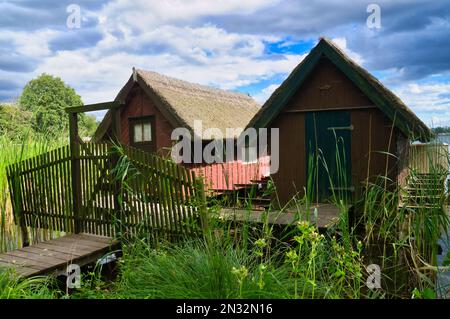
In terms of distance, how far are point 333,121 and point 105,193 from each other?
16.9 feet

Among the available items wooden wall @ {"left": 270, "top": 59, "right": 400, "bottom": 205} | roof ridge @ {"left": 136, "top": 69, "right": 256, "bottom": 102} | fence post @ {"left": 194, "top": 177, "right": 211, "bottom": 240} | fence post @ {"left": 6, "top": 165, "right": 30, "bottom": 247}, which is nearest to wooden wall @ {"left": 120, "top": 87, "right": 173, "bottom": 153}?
roof ridge @ {"left": 136, "top": 69, "right": 256, "bottom": 102}

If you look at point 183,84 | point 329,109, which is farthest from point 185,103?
point 329,109

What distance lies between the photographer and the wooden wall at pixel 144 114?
12689mm

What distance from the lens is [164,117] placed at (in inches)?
501

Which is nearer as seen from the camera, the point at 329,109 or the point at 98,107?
the point at 98,107

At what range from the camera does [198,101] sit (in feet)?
47.6

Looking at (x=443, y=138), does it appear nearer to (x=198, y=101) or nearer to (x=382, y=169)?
(x=382, y=169)

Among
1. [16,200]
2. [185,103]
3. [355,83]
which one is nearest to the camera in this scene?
[16,200]

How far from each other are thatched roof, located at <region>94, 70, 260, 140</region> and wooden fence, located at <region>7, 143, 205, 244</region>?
5457 mm

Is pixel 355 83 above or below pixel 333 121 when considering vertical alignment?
above

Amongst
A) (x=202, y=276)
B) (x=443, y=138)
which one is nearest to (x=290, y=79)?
(x=443, y=138)

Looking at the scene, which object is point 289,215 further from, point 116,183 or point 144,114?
point 144,114

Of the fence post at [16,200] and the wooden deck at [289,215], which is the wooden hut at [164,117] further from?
the wooden deck at [289,215]
